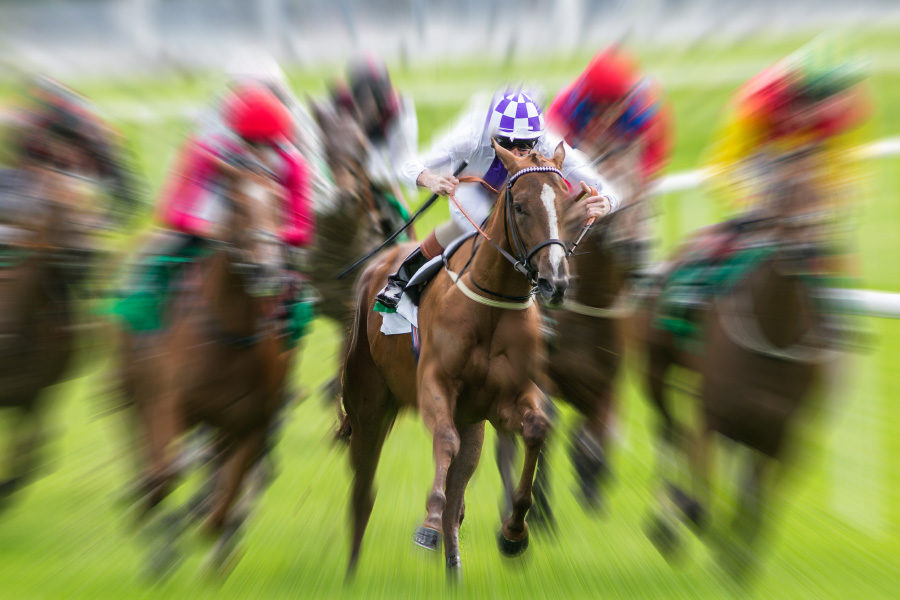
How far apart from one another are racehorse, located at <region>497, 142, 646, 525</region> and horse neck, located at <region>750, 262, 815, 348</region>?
40.2 inches

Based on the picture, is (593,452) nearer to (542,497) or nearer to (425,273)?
(542,497)

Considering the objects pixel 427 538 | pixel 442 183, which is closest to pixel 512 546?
pixel 427 538

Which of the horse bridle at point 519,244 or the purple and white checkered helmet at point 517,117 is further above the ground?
the purple and white checkered helmet at point 517,117

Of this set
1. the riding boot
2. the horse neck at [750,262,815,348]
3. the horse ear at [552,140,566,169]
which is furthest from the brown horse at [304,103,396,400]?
the horse neck at [750,262,815,348]

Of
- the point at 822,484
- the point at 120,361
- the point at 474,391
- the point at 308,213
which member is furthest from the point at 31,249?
the point at 822,484

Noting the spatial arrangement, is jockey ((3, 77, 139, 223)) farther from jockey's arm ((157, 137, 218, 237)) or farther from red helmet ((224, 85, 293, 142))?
red helmet ((224, 85, 293, 142))

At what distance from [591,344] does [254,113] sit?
7.15ft

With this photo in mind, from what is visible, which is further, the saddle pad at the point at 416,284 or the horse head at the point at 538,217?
the saddle pad at the point at 416,284

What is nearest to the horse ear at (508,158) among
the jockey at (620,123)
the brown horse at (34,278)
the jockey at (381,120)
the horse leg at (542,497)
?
the jockey at (620,123)

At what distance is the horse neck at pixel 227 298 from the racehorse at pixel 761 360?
1.93 metres

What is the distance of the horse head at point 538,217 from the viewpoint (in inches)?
145

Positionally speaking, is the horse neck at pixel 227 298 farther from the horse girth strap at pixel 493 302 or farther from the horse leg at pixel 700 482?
the horse leg at pixel 700 482

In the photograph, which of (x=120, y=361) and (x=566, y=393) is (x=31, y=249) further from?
(x=566, y=393)

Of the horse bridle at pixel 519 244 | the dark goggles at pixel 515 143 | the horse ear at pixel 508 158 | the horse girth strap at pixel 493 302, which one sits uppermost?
the dark goggles at pixel 515 143
